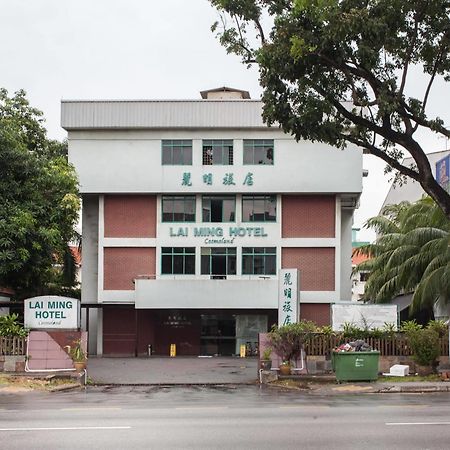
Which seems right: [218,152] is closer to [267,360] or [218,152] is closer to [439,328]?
[267,360]

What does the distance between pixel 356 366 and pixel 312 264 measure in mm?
20896

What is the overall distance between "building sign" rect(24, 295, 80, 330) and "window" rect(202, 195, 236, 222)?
18.8 metres

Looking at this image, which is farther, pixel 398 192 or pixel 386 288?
pixel 398 192

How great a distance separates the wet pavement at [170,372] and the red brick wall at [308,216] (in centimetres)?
1011

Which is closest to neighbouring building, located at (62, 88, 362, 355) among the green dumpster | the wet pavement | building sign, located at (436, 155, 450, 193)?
building sign, located at (436, 155, 450, 193)

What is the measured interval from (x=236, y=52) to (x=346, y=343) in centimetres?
976

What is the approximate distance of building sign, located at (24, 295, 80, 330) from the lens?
85.8ft

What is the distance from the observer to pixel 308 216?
4434 centimetres

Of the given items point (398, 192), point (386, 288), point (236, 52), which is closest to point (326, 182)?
point (386, 288)

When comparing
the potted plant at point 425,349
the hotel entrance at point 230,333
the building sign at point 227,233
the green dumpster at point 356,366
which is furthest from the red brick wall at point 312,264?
the green dumpster at point 356,366

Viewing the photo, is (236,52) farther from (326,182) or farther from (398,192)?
(398,192)

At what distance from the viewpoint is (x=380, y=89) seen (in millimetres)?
21047

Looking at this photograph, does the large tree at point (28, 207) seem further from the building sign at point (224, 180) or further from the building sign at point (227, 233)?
the building sign at point (227, 233)

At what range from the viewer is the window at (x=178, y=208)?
146ft
